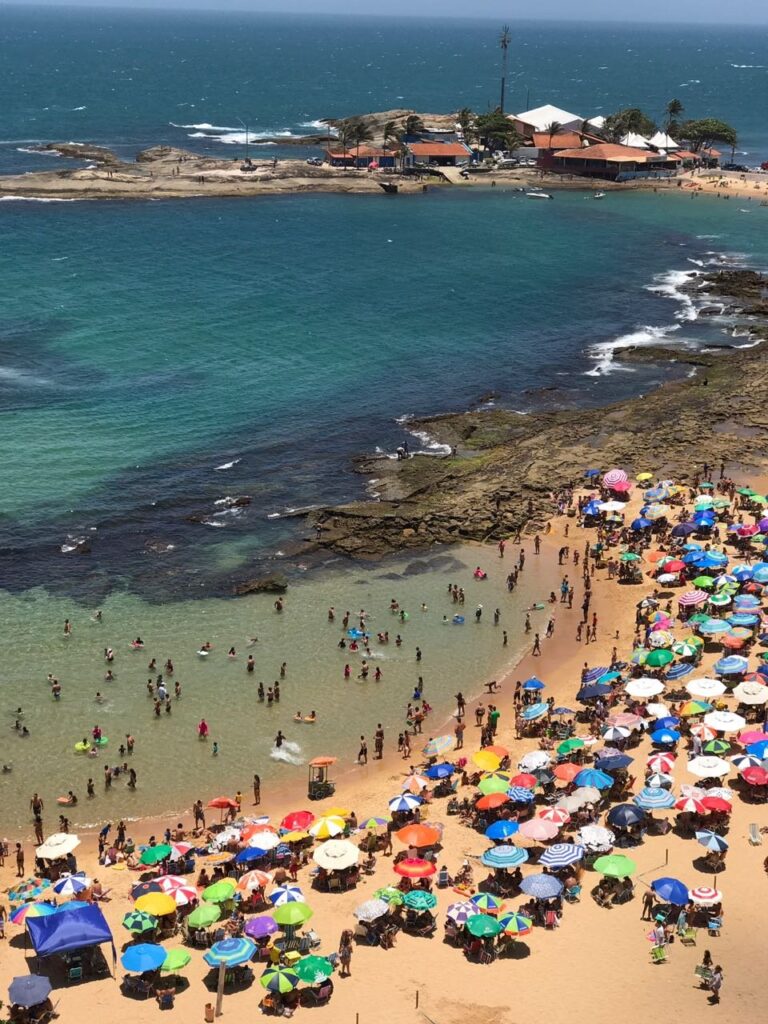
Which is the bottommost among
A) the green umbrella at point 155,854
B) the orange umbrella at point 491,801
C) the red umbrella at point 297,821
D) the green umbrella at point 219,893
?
the green umbrella at point 155,854

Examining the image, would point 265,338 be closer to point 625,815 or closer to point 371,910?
point 625,815

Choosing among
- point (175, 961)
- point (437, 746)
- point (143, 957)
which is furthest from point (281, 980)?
point (437, 746)

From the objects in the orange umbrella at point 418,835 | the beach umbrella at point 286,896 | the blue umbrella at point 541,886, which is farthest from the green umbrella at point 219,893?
the blue umbrella at point 541,886

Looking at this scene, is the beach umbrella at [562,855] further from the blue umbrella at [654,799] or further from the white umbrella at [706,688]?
the white umbrella at [706,688]

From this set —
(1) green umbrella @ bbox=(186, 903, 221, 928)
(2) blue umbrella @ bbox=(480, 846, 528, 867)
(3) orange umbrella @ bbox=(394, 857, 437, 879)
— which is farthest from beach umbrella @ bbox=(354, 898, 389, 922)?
(1) green umbrella @ bbox=(186, 903, 221, 928)

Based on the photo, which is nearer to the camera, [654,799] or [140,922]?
[140,922]

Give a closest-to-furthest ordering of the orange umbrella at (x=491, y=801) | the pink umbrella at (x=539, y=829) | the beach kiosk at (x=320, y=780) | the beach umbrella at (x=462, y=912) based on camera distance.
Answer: the beach umbrella at (x=462, y=912) < the pink umbrella at (x=539, y=829) < the orange umbrella at (x=491, y=801) < the beach kiosk at (x=320, y=780)

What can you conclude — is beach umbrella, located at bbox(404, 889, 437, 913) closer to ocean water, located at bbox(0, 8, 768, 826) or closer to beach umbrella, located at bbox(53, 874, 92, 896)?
beach umbrella, located at bbox(53, 874, 92, 896)
